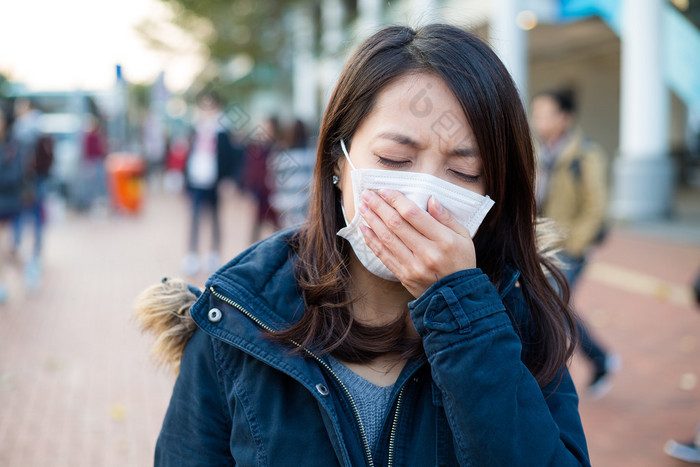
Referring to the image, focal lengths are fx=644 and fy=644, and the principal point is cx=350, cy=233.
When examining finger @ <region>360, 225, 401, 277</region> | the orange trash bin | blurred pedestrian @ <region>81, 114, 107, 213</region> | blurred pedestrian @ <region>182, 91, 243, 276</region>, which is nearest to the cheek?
finger @ <region>360, 225, 401, 277</region>

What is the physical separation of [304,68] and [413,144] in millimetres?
18868

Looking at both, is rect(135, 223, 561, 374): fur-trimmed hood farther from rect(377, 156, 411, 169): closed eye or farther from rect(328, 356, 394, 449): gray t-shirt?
rect(377, 156, 411, 169): closed eye

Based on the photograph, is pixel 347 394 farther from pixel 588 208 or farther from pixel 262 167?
pixel 262 167

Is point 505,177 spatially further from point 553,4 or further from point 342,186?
point 553,4

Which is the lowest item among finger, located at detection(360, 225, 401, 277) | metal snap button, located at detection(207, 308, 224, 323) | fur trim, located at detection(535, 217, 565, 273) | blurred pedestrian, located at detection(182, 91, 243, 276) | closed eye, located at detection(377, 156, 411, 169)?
blurred pedestrian, located at detection(182, 91, 243, 276)

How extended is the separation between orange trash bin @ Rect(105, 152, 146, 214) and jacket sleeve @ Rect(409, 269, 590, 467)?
49.2ft

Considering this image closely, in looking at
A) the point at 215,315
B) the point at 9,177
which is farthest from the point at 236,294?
the point at 9,177

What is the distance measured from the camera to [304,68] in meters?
19.7

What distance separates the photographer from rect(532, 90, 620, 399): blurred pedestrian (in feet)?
14.4

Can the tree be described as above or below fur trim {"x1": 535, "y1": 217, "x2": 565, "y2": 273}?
above

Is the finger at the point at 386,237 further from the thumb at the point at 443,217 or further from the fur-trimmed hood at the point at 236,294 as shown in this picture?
→ the fur-trimmed hood at the point at 236,294

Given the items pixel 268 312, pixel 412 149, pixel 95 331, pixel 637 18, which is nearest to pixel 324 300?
pixel 268 312

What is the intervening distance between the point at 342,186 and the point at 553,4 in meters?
12.3

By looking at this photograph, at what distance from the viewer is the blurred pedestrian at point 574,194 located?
438cm
